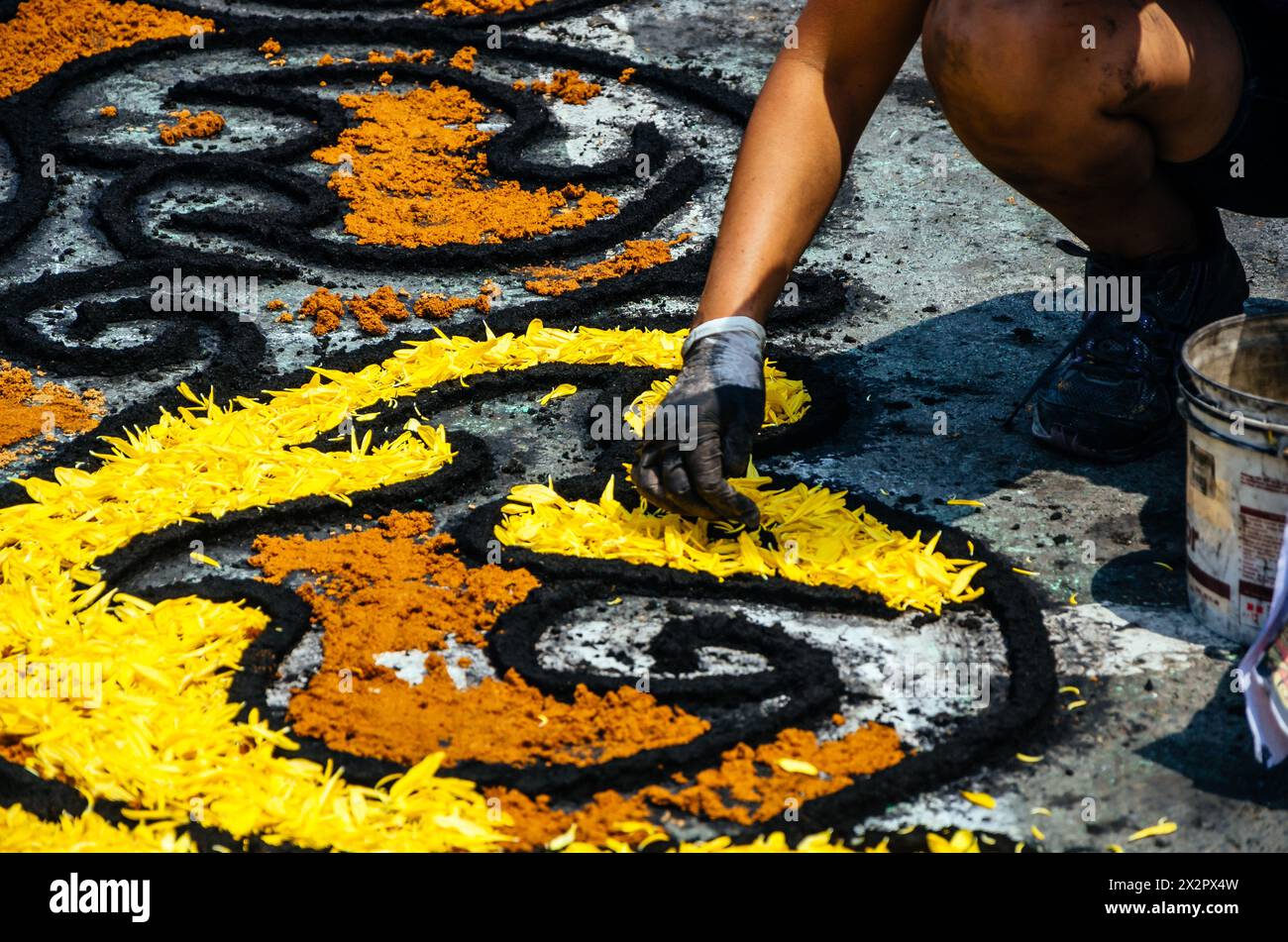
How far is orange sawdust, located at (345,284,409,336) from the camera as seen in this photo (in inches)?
166

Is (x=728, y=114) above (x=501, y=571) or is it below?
above

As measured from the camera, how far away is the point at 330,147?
5207mm

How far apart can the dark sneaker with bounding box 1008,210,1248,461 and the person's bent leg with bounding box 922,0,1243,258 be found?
140 mm

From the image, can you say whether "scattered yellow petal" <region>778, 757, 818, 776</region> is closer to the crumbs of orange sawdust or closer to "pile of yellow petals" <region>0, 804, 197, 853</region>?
"pile of yellow petals" <region>0, 804, 197, 853</region>

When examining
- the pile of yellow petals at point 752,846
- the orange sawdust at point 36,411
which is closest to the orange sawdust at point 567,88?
the orange sawdust at point 36,411

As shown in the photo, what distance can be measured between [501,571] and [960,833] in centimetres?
115

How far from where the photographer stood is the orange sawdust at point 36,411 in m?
3.74

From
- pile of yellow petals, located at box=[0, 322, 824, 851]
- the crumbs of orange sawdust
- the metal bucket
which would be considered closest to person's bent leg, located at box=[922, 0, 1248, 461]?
the metal bucket

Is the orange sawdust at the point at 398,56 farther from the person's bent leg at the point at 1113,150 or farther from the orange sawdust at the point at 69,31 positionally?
the person's bent leg at the point at 1113,150

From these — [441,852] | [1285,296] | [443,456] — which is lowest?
[441,852]

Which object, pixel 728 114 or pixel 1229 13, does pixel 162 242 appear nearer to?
pixel 728 114

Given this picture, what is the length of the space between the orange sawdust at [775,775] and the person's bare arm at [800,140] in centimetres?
103

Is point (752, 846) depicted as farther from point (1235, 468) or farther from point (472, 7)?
point (472, 7)


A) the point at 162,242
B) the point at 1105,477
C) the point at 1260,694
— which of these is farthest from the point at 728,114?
the point at 1260,694
